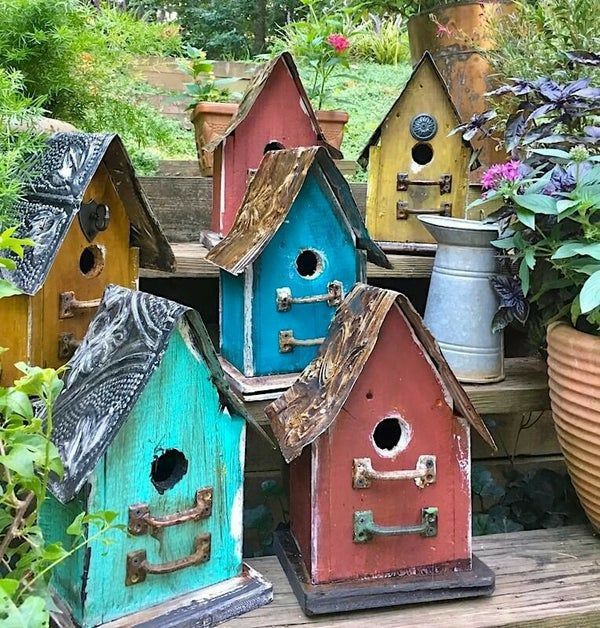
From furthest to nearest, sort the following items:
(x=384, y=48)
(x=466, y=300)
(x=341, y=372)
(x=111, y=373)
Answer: (x=384, y=48) < (x=466, y=300) < (x=341, y=372) < (x=111, y=373)

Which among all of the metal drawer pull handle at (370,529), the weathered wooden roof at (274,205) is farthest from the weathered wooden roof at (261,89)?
the metal drawer pull handle at (370,529)

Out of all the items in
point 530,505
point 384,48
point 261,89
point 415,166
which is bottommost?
point 530,505

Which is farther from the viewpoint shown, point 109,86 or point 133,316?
point 109,86

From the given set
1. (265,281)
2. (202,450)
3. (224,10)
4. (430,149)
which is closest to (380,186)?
(430,149)

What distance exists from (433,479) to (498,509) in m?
0.58

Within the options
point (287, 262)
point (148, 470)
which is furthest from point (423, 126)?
point (148, 470)

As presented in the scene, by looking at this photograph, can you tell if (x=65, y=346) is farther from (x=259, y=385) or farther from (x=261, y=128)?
(x=261, y=128)

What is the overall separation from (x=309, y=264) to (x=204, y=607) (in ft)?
1.88

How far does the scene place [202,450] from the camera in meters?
0.91

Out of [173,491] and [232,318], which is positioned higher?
[232,318]

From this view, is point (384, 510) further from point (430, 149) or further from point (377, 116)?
point (377, 116)

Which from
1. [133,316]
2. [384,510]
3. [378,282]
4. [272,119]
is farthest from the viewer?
[378,282]

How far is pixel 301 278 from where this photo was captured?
121 cm

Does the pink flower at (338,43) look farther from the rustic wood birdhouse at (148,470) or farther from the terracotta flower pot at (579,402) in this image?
the rustic wood birdhouse at (148,470)
